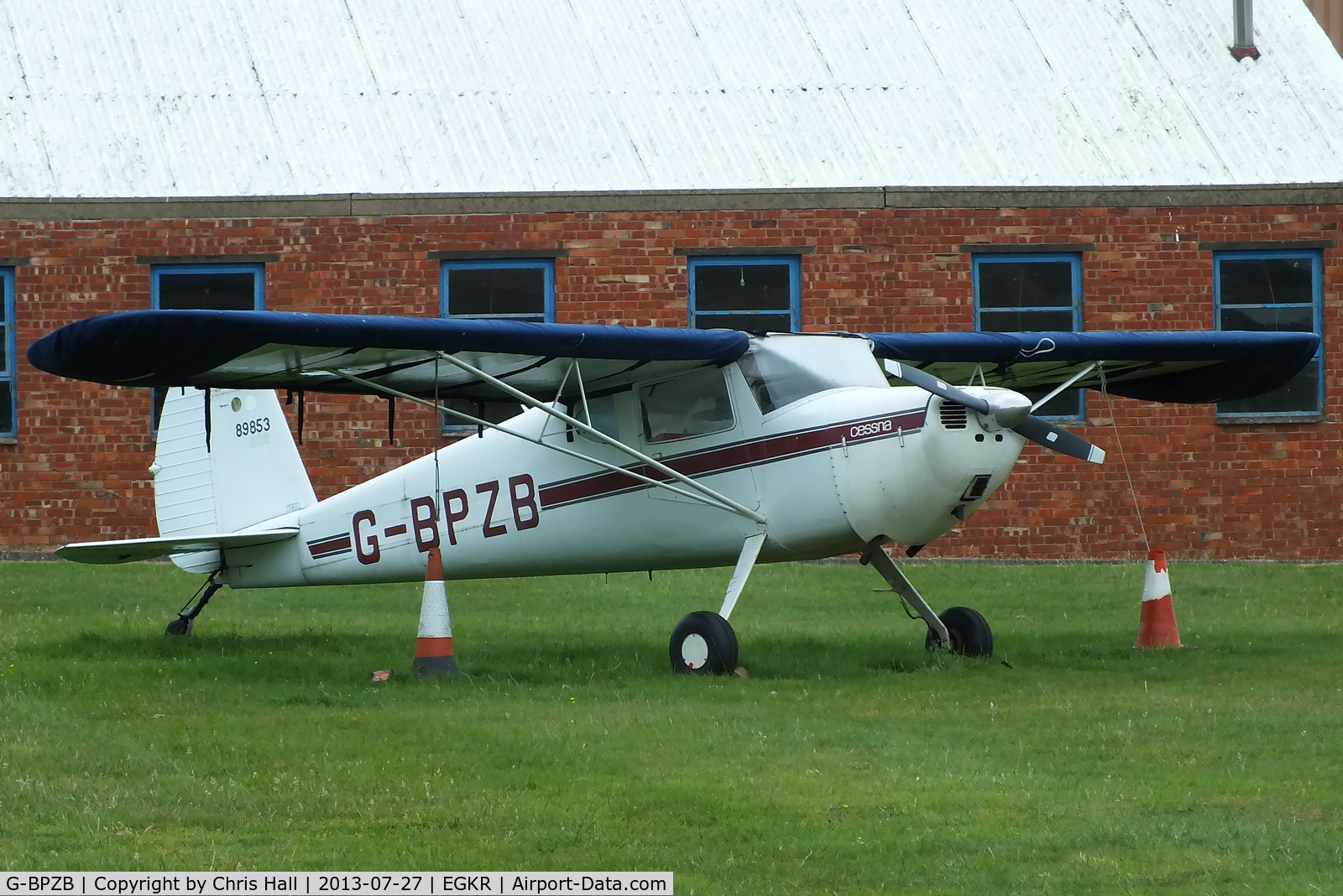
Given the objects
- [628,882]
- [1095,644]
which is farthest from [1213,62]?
[628,882]

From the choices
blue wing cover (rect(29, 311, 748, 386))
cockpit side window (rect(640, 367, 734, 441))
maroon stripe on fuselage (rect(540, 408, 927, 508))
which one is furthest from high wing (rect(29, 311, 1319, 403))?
maroon stripe on fuselage (rect(540, 408, 927, 508))

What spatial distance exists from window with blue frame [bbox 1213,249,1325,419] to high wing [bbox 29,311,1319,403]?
692 cm

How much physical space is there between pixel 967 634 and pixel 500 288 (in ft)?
34.0

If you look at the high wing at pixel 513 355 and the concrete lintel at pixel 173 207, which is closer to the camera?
the high wing at pixel 513 355

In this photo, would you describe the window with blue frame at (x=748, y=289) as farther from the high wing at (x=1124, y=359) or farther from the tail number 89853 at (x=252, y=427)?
the tail number 89853 at (x=252, y=427)

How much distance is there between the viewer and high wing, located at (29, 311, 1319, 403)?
1020 cm

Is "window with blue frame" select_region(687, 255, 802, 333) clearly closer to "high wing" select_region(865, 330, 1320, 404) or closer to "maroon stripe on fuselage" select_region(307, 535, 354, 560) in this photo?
"high wing" select_region(865, 330, 1320, 404)

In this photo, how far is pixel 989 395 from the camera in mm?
11367

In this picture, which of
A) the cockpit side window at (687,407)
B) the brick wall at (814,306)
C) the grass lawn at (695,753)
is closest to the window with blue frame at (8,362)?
the brick wall at (814,306)

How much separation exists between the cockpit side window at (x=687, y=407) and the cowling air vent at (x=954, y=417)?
1.65 meters

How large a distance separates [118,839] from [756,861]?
92.5 inches

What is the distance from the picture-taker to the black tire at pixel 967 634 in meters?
12.5

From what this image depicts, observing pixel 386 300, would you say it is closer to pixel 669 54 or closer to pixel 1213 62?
pixel 669 54

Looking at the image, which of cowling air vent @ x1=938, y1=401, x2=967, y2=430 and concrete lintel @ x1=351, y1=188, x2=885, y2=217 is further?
concrete lintel @ x1=351, y1=188, x2=885, y2=217
